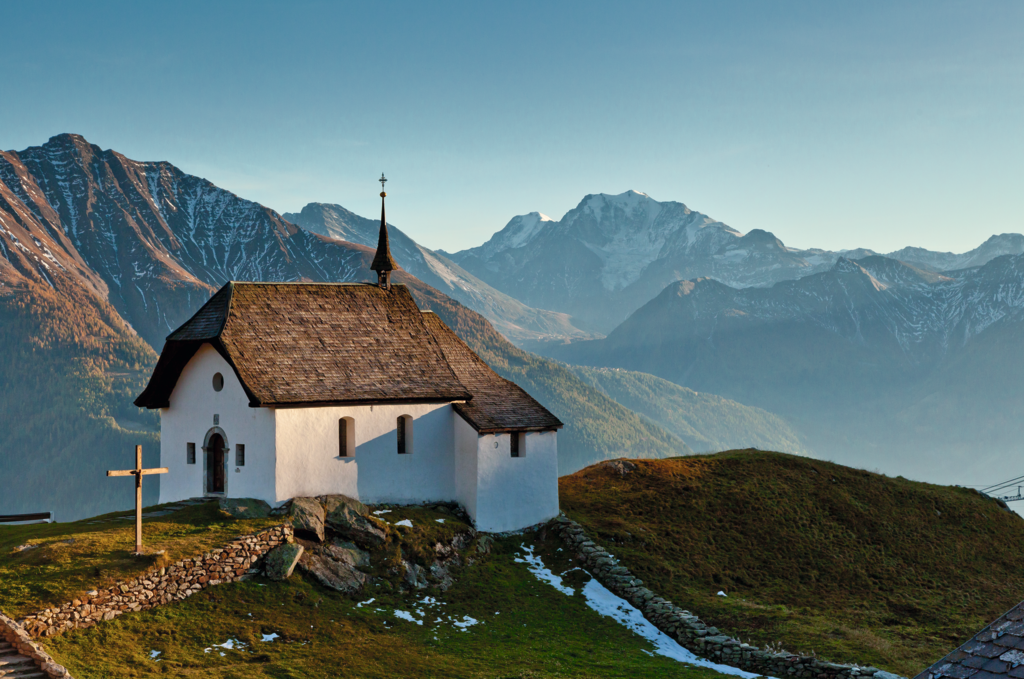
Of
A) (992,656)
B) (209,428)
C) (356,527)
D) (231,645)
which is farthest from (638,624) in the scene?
(992,656)

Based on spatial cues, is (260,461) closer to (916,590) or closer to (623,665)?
(623,665)

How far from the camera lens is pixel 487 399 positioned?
44.3m

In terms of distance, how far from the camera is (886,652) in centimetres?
3228

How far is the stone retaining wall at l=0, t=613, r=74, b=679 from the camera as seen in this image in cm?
2309

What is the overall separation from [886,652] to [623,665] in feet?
31.9

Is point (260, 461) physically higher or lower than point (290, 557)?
higher

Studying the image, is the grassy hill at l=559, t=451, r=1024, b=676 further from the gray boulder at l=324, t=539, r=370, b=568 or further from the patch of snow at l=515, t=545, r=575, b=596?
the gray boulder at l=324, t=539, r=370, b=568

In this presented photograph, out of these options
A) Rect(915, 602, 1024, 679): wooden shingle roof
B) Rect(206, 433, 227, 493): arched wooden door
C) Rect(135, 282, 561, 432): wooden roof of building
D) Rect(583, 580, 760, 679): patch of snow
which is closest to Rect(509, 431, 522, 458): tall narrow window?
Rect(135, 282, 561, 432): wooden roof of building

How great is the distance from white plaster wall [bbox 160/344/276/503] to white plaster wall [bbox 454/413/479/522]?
8.97 metres

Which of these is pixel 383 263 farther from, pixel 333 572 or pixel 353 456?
pixel 333 572

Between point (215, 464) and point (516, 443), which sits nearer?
point (215, 464)

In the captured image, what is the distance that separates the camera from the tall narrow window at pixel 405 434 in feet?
138

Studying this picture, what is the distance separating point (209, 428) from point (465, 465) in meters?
11.5

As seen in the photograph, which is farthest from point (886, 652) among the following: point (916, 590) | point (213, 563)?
point (213, 563)
